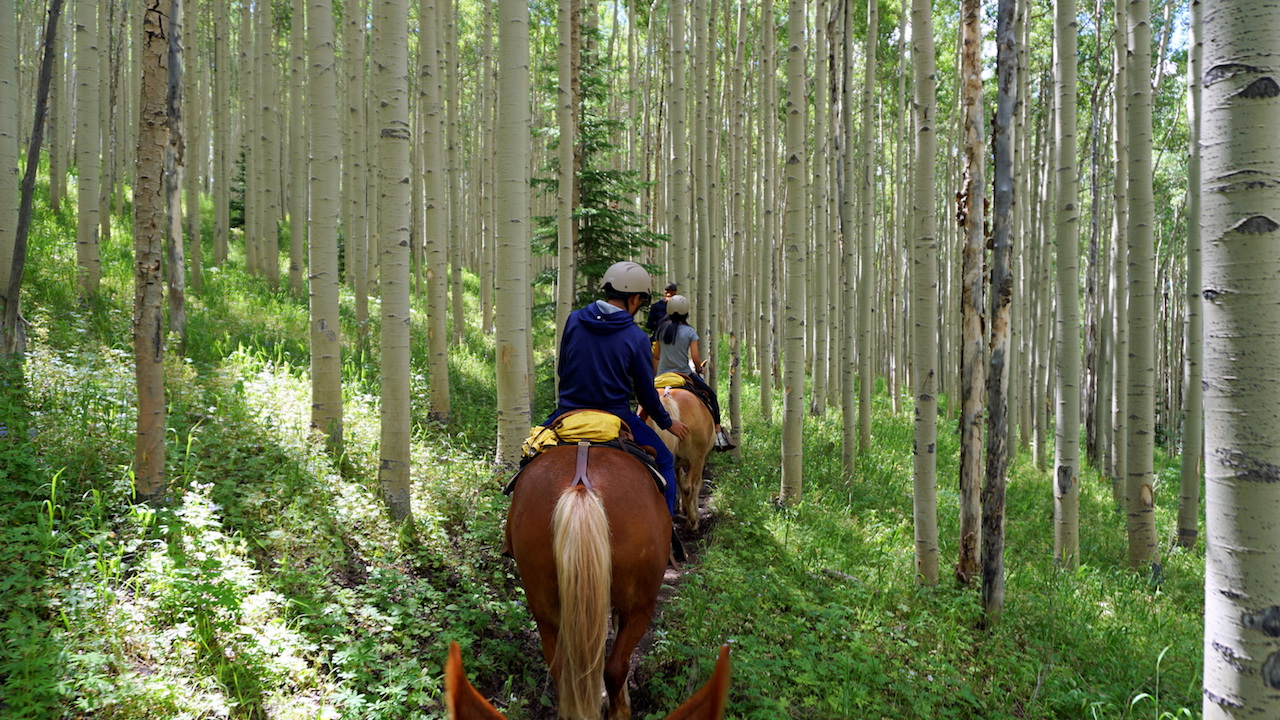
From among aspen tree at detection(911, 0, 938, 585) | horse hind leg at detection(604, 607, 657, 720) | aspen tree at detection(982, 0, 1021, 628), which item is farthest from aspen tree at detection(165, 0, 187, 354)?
aspen tree at detection(982, 0, 1021, 628)

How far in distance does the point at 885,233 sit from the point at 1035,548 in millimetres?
14752

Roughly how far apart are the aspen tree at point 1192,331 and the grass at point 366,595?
59cm

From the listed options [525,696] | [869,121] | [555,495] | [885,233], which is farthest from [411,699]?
[885,233]

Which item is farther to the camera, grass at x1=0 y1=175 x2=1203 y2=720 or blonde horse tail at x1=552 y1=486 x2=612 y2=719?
grass at x1=0 y1=175 x2=1203 y2=720

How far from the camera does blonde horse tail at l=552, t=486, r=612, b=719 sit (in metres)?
3.03

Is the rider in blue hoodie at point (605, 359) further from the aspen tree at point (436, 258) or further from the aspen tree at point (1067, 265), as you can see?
the aspen tree at point (436, 258)

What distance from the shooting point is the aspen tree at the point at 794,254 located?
6742 mm

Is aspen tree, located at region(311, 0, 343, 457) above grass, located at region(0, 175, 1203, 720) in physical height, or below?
above

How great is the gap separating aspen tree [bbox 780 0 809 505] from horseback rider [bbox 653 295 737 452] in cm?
84

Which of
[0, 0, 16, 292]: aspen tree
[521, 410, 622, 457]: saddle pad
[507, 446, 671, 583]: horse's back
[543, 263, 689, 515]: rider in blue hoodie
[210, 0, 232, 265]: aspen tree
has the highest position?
[210, 0, 232, 265]: aspen tree

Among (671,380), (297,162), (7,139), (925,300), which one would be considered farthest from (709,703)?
(297,162)

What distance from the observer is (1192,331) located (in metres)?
7.09

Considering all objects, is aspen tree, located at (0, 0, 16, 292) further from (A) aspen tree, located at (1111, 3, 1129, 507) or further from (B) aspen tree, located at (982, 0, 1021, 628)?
(A) aspen tree, located at (1111, 3, 1129, 507)

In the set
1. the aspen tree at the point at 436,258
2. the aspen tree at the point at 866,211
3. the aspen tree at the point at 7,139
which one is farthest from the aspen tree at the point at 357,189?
the aspen tree at the point at 866,211
